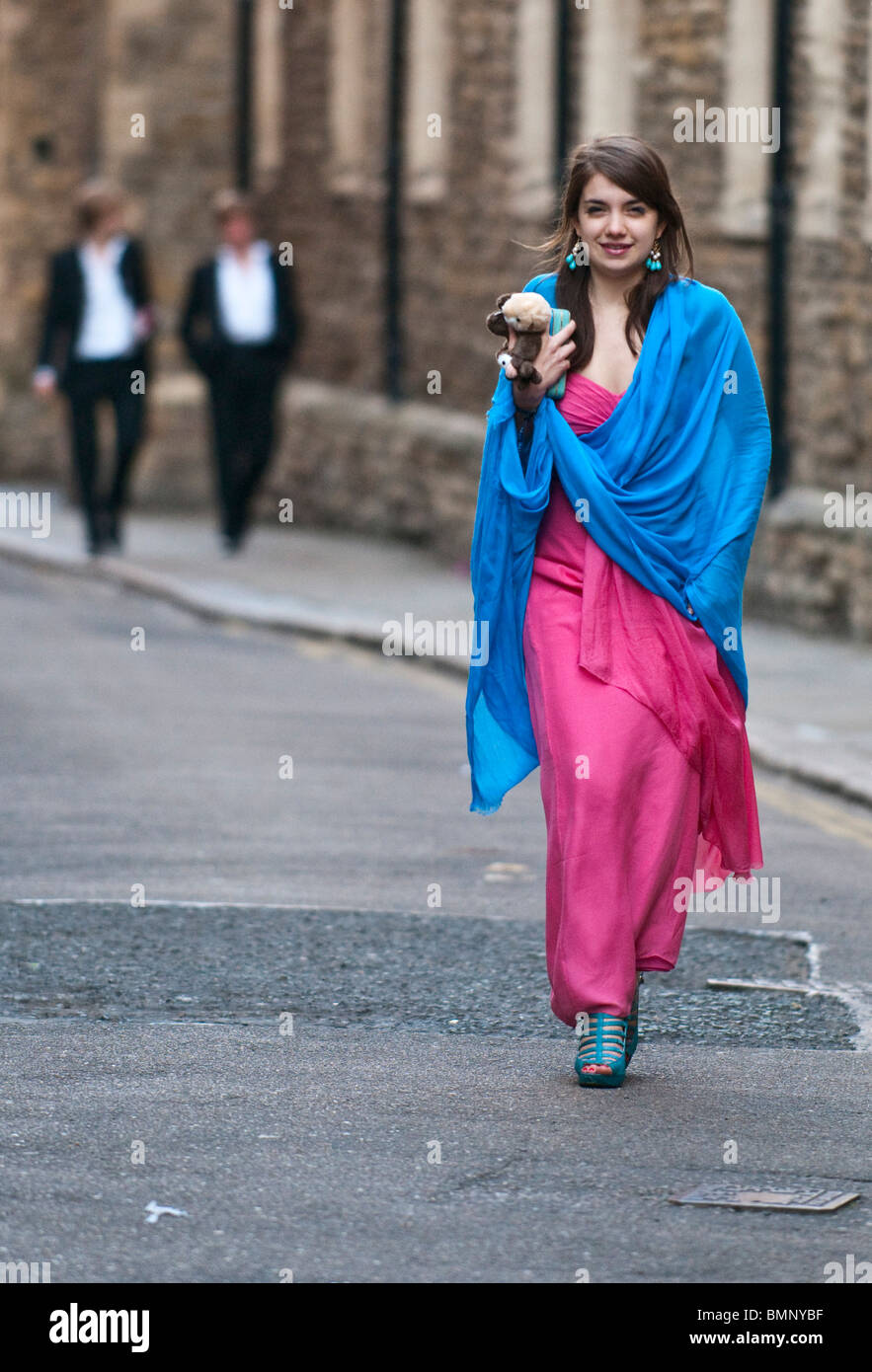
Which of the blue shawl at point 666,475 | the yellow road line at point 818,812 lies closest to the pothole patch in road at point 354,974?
the blue shawl at point 666,475

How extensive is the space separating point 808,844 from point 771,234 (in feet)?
22.1

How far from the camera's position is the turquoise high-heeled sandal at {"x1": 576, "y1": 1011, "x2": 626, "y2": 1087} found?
5688mm

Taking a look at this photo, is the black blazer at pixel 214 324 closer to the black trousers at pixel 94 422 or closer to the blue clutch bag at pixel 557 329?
the black trousers at pixel 94 422

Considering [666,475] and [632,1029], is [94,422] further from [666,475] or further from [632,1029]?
[632,1029]

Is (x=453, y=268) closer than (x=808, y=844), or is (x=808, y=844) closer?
(x=808, y=844)

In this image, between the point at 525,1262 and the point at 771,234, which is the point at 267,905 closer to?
the point at 525,1262

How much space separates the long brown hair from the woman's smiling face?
0.06 feet

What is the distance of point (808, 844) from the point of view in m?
8.90

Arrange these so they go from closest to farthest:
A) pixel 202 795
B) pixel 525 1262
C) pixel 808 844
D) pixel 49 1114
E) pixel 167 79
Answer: pixel 525 1262 → pixel 49 1114 → pixel 808 844 → pixel 202 795 → pixel 167 79

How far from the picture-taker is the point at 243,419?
723 inches

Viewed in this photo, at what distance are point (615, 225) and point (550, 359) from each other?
31cm

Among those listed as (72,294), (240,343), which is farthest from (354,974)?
(240,343)

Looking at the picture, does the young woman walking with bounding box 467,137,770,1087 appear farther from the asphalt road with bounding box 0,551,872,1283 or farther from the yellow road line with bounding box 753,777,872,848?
the yellow road line with bounding box 753,777,872,848

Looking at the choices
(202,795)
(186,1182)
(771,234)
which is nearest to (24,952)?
(186,1182)
